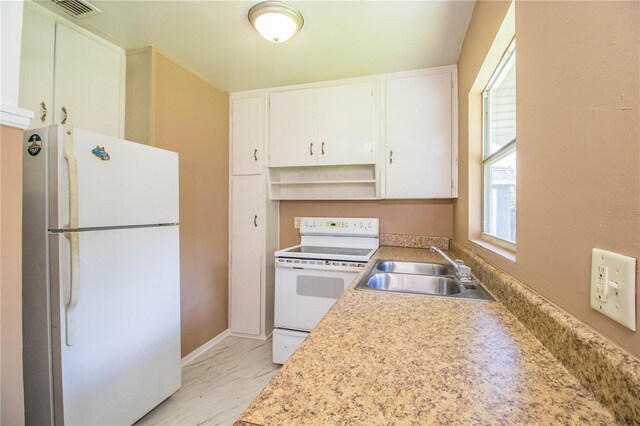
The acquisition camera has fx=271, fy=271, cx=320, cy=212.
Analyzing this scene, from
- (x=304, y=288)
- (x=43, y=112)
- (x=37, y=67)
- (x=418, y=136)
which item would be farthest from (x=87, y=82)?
(x=418, y=136)

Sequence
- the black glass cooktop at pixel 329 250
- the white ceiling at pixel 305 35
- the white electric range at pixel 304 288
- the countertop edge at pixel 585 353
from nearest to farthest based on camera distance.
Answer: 1. the countertop edge at pixel 585 353
2. the white ceiling at pixel 305 35
3. the white electric range at pixel 304 288
4. the black glass cooktop at pixel 329 250

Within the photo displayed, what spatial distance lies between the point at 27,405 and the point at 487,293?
213 centimetres

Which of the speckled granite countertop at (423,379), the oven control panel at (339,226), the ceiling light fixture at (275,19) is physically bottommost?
the speckled granite countertop at (423,379)

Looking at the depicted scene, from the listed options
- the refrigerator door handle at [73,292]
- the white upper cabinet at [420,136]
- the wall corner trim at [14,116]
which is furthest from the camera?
the white upper cabinet at [420,136]

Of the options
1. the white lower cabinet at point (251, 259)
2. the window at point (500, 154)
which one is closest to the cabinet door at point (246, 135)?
the white lower cabinet at point (251, 259)

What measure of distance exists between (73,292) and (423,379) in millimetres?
1461

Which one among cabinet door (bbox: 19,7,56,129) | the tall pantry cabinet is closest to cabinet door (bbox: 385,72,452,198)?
the tall pantry cabinet

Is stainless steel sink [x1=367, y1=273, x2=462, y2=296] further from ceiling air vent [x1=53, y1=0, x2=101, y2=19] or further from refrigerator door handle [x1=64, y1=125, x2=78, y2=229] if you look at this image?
ceiling air vent [x1=53, y1=0, x2=101, y2=19]

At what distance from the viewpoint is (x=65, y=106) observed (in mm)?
1683

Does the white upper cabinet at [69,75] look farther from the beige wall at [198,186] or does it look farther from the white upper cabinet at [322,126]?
the white upper cabinet at [322,126]

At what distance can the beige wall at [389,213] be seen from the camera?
8.07 ft

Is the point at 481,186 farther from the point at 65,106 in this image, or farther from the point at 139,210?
the point at 65,106

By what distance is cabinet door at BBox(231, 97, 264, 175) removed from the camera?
266cm

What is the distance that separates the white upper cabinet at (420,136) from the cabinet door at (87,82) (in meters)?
2.09
